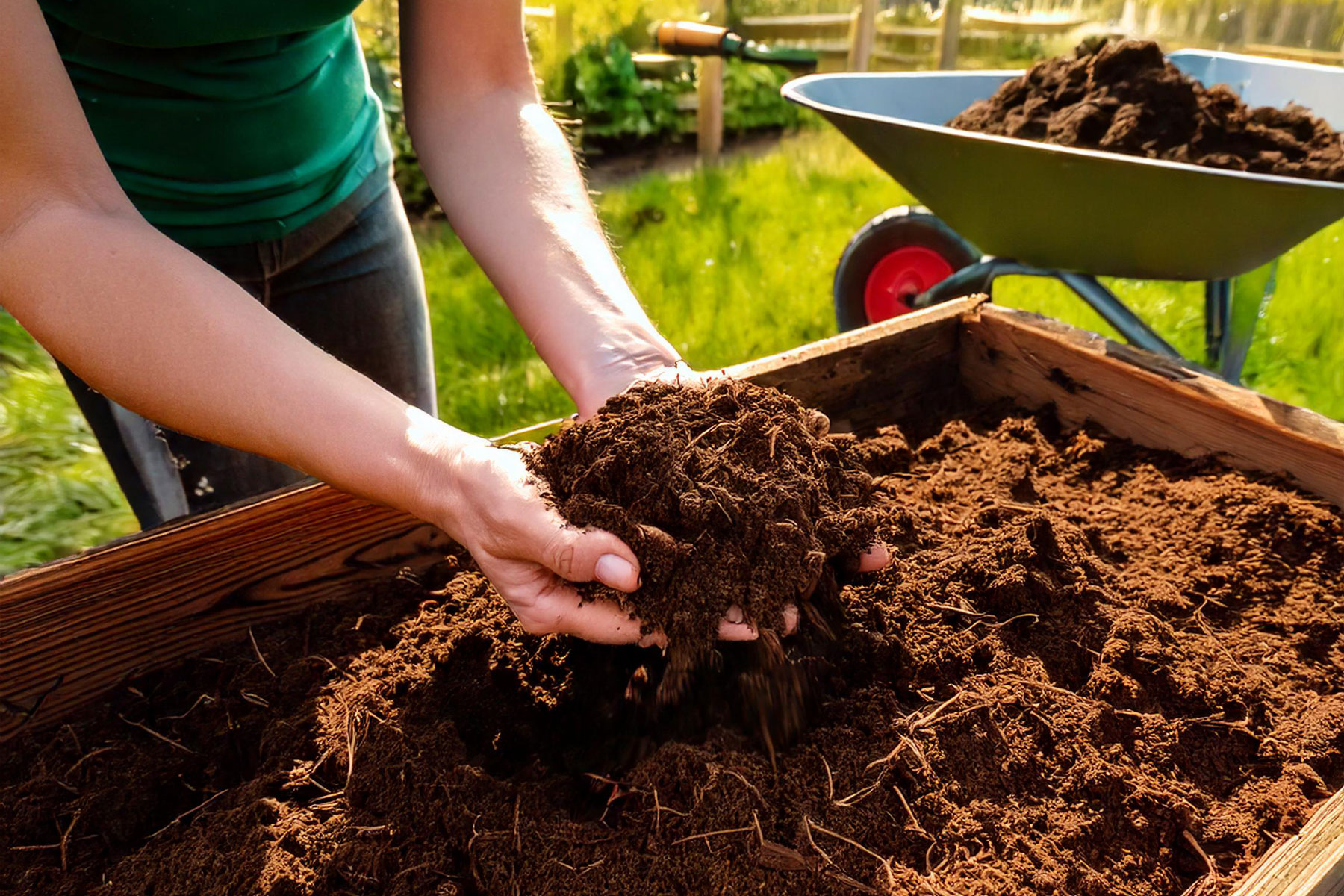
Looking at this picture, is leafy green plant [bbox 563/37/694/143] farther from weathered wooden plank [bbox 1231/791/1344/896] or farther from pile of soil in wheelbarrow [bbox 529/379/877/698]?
weathered wooden plank [bbox 1231/791/1344/896]

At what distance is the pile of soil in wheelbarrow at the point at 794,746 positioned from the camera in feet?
4.06

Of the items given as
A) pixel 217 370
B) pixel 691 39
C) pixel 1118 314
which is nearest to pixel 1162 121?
pixel 1118 314

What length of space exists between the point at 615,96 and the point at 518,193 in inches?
256

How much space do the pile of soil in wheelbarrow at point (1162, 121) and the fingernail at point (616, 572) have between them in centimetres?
205

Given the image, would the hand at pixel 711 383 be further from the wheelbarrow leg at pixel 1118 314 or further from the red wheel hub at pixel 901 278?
the red wheel hub at pixel 901 278

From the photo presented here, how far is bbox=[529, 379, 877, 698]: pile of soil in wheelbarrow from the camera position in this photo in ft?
4.28

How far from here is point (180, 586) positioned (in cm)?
157

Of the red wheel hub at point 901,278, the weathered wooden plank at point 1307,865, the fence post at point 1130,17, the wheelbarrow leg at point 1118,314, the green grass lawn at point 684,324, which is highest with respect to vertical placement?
the fence post at point 1130,17

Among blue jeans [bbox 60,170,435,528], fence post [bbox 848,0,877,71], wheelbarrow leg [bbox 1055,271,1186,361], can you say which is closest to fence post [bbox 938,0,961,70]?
fence post [bbox 848,0,877,71]

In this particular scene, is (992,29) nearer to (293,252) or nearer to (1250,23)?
(1250,23)

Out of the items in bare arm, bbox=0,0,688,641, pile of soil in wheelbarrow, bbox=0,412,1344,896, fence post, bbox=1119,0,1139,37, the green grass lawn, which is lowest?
the green grass lawn

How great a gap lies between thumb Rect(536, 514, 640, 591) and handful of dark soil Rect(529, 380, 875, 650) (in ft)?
0.10

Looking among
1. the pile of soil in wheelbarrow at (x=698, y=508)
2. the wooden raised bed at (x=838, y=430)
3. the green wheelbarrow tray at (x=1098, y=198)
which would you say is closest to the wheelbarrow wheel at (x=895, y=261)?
the green wheelbarrow tray at (x=1098, y=198)

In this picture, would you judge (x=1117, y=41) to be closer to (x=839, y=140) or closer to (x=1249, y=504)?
(x=1249, y=504)
